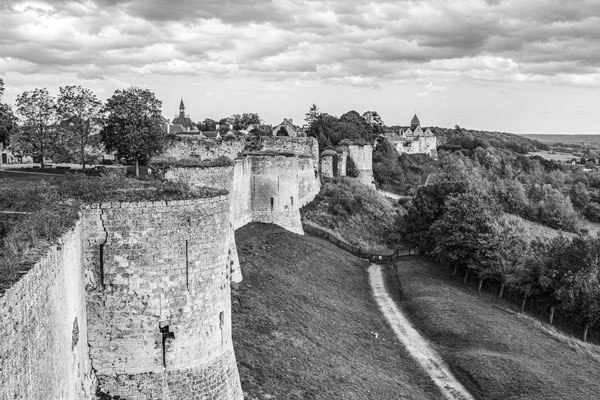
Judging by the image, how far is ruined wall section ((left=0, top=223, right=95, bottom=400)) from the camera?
760 centimetres

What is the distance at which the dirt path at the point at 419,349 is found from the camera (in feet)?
77.8

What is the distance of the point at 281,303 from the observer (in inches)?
1011

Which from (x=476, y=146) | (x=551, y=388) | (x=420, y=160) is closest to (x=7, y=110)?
(x=551, y=388)

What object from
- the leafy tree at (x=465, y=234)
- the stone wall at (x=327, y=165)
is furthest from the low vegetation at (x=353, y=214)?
the leafy tree at (x=465, y=234)

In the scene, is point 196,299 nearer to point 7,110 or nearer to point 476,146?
point 7,110

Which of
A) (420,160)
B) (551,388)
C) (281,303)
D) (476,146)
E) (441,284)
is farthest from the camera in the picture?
(476,146)

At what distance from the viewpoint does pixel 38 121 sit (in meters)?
35.4

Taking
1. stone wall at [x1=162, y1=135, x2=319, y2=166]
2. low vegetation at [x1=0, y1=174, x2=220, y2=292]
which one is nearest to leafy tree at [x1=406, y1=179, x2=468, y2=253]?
stone wall at [x1=162, y1=135, x2=319, y2=166]

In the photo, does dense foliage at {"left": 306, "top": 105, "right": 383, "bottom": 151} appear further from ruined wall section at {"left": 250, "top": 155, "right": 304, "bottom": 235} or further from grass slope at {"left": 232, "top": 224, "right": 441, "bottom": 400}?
grass slope at {"left": 232, "top": 224, "right": 441, "bottom": 400}

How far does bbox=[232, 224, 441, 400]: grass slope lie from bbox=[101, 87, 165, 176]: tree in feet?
24.5

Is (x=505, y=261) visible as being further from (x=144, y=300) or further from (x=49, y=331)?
(x=49, y=331)

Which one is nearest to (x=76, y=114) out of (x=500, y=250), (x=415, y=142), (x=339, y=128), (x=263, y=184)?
(x=263, y=184)

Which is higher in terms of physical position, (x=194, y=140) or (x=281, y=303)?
(x=194, y=140)

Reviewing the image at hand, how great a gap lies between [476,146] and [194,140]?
356ft
